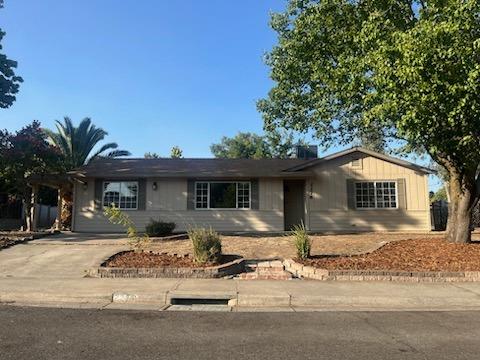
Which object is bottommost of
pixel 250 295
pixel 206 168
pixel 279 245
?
pixel 250 295

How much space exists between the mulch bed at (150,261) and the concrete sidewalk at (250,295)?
140cm

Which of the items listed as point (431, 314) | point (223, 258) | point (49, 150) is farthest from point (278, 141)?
point (431, 314)

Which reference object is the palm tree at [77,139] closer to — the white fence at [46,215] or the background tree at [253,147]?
the white fence at [46,215]

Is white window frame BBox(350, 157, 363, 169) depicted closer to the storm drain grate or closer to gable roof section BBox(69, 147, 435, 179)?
gable roof section BBox(69, 147, 435, 179)

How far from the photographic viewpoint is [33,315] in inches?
297

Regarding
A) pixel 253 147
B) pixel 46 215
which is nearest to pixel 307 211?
pixel 46 215

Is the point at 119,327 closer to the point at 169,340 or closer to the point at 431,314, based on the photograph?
the point at 169,340

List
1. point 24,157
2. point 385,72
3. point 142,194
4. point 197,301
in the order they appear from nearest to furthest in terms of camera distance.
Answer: point 197,301 → point 385,72 → point 24,157 → point 142,194

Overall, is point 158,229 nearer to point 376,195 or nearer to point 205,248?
point 205,248

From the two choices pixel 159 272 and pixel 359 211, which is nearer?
pixel 159 272

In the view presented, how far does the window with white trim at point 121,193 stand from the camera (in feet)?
71.9

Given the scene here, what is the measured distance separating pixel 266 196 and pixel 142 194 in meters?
5.63

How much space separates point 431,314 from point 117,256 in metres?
8.12

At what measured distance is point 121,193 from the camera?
22000 millimetres
